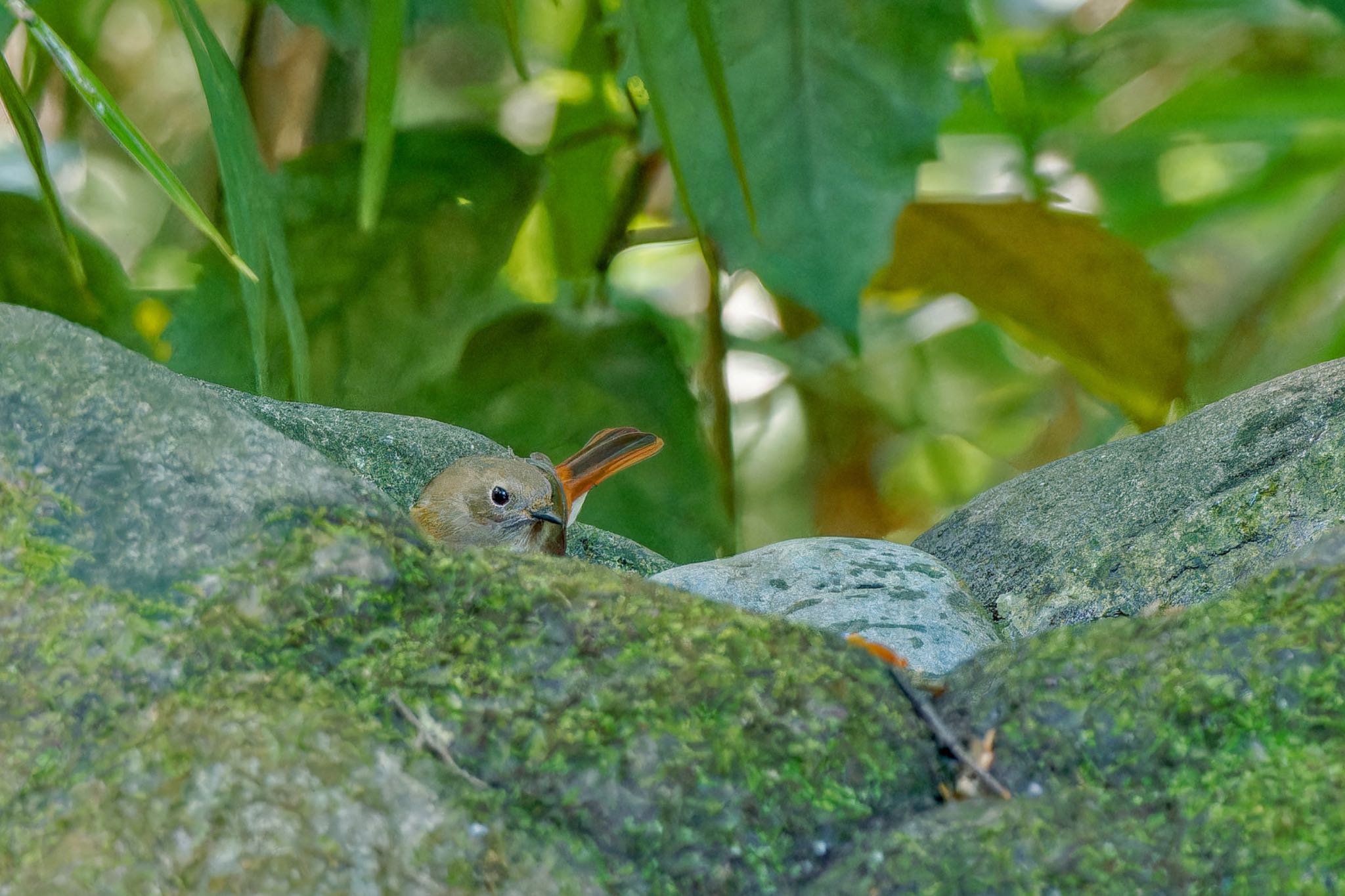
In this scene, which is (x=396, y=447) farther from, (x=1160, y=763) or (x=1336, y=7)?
(x=1336, y=7)

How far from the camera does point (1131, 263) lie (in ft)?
6.70

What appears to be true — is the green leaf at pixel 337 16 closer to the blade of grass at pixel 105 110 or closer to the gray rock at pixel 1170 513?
the blade of grass at pixel 105 110

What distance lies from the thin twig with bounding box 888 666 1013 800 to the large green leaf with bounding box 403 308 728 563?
126cm

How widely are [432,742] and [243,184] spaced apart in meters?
1.01

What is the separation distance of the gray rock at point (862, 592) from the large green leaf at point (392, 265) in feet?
2.87

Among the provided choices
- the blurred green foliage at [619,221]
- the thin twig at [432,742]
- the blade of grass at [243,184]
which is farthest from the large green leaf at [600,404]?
the thin twig at [432,742]

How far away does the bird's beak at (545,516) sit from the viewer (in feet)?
4.95

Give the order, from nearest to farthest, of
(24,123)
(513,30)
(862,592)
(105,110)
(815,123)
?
(105,110) → (24,123) → (862,592) → (513,30) → (815,123)

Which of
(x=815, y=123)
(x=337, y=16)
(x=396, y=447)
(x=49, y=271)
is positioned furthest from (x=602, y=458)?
(x=49, y=271)

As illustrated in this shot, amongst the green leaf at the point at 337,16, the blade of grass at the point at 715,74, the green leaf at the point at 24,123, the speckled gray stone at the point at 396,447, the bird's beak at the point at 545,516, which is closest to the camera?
the green leaf at the point at 24,123

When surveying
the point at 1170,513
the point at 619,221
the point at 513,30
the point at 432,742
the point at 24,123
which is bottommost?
the point at 432,742

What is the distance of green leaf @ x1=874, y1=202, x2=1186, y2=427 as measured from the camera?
6.63 ft

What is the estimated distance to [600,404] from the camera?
6.62 ft

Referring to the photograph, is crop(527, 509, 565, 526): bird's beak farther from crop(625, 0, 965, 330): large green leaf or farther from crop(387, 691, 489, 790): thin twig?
crop(387, 691, 489, 790): thin twig
